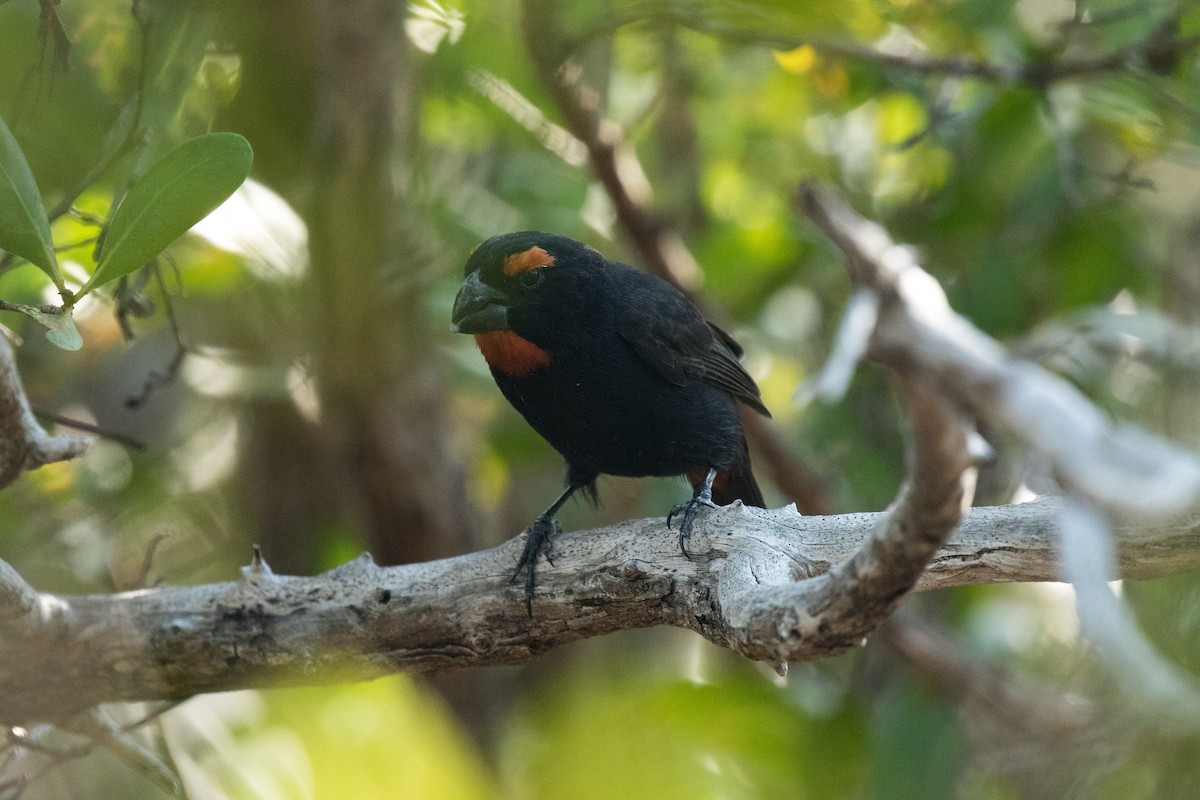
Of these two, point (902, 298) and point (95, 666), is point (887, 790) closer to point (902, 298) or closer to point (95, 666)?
point (95, 666)

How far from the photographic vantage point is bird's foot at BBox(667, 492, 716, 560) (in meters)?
2.85

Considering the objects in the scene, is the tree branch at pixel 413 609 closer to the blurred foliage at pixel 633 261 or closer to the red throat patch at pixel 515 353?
the blurred foliage at pixel 633 261

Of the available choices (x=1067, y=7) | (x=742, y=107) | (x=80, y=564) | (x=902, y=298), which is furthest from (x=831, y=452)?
Answer: (x=902, y=298)

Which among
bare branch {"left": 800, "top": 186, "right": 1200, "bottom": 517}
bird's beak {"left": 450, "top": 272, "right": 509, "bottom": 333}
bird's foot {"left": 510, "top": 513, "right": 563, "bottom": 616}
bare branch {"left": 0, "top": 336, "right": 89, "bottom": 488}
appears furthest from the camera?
bird's beak {"left": 450, "top": 272, "right": 509, "bottom": 333}

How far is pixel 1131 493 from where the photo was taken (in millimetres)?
1092

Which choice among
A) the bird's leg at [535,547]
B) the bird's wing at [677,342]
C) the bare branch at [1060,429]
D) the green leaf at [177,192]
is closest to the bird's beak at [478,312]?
the bird's wing at [677,342]

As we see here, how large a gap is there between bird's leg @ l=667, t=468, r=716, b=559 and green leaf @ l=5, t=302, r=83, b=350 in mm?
1482

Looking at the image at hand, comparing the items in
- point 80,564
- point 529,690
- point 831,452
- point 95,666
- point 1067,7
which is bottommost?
point 529,690

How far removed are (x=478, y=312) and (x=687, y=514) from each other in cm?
104

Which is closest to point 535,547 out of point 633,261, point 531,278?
point 531,278

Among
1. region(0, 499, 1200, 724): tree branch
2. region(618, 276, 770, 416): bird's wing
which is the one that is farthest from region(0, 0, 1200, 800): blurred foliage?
region(618, 276, 770, 416): bird's wing

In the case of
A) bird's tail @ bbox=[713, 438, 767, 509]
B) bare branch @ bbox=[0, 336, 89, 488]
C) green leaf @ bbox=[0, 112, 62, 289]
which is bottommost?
bird's tail @ bbox=[713, 438, 767, 509]

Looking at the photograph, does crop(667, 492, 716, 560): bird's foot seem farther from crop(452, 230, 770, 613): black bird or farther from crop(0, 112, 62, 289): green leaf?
crop(0, 112, 62, 289): green leaf

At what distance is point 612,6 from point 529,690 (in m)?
3.77
